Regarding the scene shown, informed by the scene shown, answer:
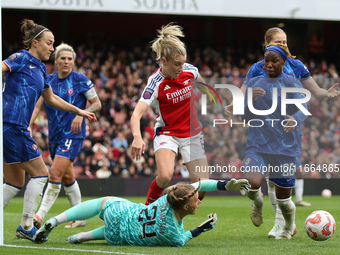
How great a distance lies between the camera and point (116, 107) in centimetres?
1789

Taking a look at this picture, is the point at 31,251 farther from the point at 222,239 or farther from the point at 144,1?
the point at 144,1

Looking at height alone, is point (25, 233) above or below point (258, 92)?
below

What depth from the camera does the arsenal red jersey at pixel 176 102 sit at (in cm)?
590

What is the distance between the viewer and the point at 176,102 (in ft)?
19.7

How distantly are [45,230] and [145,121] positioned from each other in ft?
39.9

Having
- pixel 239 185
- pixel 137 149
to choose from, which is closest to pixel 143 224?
pixel 137 149

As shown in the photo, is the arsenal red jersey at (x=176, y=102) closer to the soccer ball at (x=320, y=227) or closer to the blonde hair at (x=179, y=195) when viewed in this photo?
the blonde hair at (x=179, y=195)

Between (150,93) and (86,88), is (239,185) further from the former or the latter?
(86,88)

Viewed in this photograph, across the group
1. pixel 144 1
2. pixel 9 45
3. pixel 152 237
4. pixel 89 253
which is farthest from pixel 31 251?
pixel 9 45

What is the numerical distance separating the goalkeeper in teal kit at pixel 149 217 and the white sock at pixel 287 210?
1179 mm

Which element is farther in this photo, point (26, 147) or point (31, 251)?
point (26, 147)

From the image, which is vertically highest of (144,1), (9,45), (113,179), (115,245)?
(144,1)

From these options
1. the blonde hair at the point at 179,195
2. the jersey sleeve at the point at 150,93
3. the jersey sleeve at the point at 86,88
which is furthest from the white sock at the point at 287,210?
the jersey sleeve at the point at 86,88

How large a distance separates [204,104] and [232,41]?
62.8ft
